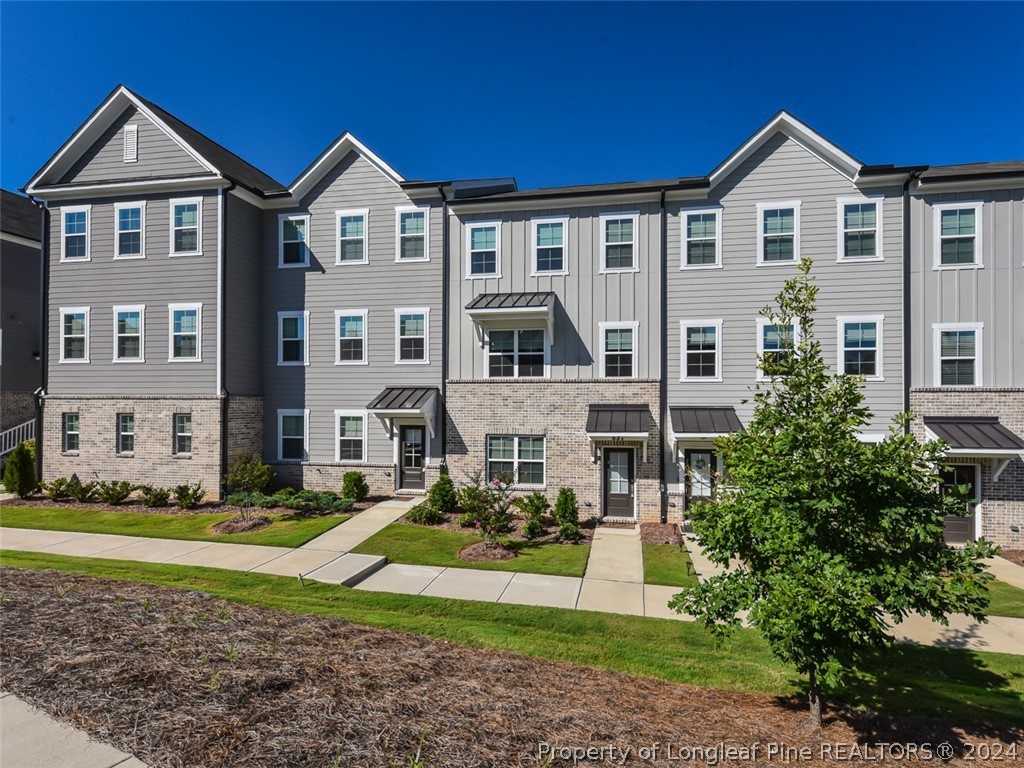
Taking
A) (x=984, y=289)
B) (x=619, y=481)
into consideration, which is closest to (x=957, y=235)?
(x=984, y=289)

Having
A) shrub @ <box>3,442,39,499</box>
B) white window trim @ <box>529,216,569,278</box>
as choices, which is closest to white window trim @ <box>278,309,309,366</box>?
white window trim @ <box>529,216,569,278</box>

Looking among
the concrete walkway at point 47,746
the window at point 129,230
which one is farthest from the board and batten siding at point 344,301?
the concrete walkway at point 47,746

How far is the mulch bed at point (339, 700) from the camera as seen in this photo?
4.03m

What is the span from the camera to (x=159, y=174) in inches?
630

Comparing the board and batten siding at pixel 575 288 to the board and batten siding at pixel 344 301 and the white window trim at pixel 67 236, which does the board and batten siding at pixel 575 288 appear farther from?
the white window trim at pixel 67 236

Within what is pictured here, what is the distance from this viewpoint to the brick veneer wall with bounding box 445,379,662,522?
47.4 feet

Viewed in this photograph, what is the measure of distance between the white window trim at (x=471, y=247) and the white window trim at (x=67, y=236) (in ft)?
41.4

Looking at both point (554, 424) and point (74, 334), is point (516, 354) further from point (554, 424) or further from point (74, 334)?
point (74, 334)

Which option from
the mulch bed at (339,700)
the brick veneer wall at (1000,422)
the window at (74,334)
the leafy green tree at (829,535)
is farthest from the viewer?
the window at (74,334)

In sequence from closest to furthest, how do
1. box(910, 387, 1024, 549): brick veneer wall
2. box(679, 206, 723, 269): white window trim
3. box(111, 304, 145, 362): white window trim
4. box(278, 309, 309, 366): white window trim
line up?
box(910, 387, 1024, 549): brick veneer wall → box(679, 206, 723, 269): white window trim → box(111, 304, 145, 362): white window trim → box(278, 309, 309, 366): white window trim

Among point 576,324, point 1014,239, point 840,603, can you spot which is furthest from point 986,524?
point 840,603

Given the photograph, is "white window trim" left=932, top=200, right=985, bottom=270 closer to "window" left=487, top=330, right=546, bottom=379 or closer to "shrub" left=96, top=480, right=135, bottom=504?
"window" left=487, top=330, right=546, bottom=379

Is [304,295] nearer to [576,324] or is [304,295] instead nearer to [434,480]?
[434,480]

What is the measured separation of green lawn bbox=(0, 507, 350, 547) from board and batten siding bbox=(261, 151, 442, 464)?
129 inches
